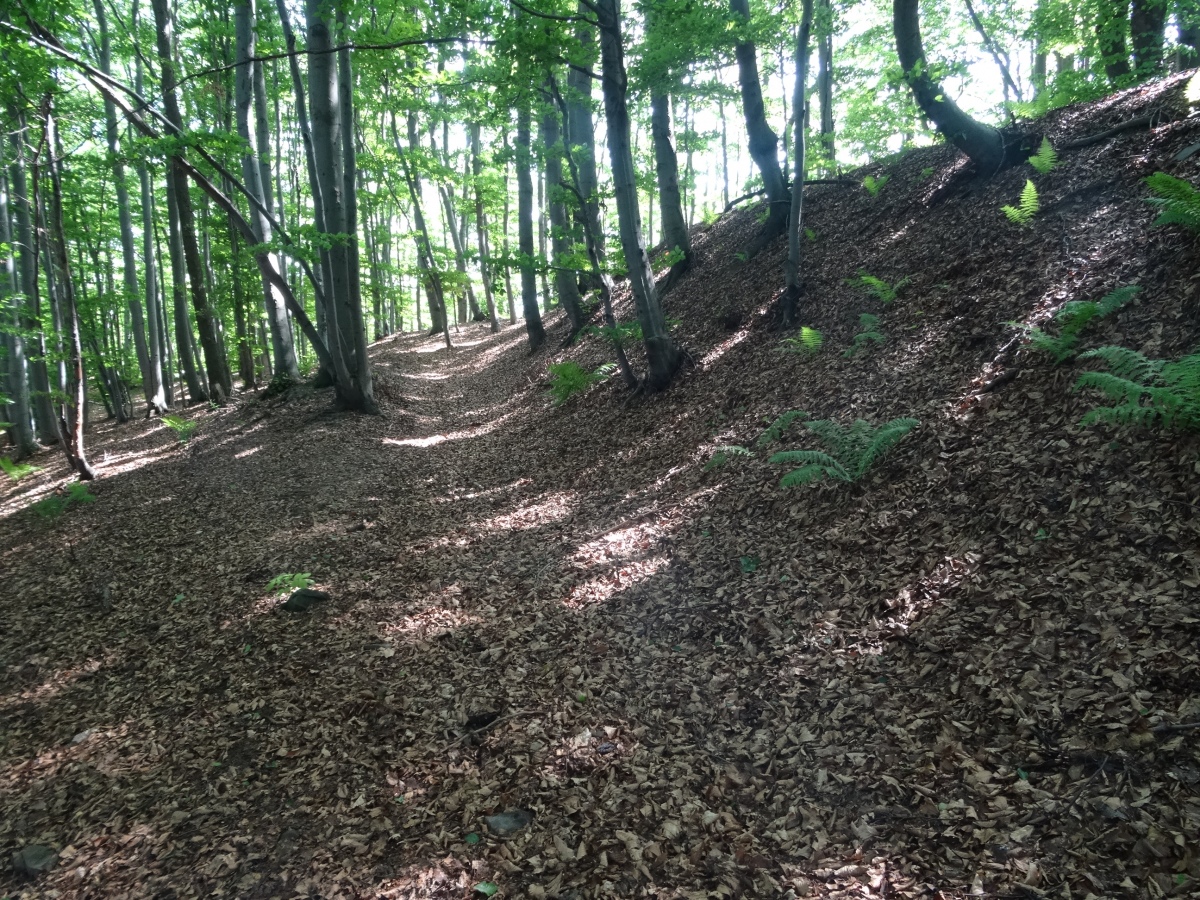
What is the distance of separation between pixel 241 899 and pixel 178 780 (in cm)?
116

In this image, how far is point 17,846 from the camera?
3404 millimetres

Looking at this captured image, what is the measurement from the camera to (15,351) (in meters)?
13.0

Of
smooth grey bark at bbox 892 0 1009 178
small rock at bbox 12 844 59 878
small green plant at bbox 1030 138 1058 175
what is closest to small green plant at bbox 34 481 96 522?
small rock at bbox 12 844 59 878

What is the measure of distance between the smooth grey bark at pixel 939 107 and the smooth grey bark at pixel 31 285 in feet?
44.4

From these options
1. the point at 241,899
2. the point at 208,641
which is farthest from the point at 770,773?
the point at 208,641

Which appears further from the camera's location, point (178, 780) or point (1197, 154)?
point (1197, 154)

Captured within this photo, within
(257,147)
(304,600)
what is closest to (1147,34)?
(304,600)

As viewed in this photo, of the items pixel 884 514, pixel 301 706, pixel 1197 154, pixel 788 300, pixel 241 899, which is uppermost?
pixel 1197 154

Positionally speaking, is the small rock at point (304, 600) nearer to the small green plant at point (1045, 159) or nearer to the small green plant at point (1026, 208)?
the small green plant at point (1026, 208)

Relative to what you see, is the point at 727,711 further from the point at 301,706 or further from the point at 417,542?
the point at 417,542

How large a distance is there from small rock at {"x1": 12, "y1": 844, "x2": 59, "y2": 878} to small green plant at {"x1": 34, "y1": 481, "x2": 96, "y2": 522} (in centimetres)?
708

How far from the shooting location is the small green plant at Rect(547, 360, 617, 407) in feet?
35.7

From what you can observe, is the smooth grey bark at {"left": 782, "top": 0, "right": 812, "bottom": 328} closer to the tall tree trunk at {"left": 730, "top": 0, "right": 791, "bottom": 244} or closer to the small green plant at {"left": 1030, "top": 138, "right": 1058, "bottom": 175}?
the tall tree trunk at {"left": 730, "top": 0, "right": 791, "bottom": 244}

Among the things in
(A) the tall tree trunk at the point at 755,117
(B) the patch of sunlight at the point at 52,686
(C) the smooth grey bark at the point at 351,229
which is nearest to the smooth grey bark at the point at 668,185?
(A) the tall tree trunk at the point at 755,117
